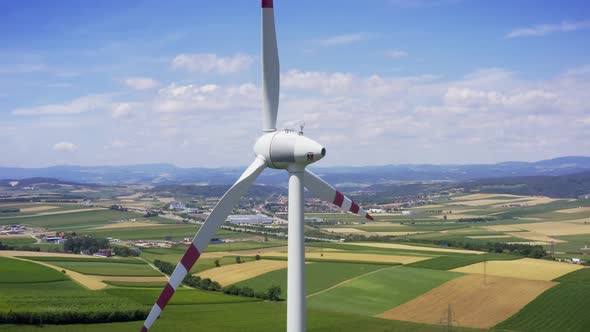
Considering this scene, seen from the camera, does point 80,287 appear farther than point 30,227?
No

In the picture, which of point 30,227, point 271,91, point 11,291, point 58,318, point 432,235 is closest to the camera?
point 271,91

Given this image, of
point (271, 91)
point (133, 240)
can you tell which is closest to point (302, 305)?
point (271, 91)

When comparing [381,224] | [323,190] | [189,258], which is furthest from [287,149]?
[381,224]

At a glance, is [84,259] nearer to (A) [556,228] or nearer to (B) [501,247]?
(B) [501,247]

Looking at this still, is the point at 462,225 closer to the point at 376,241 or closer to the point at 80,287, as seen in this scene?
the point at 376,241

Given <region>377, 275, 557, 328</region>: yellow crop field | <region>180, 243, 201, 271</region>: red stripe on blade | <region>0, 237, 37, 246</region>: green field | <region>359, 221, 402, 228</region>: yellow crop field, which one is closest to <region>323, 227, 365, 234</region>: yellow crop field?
<region>359, 221, 402, 228</region>: yellow crop field
